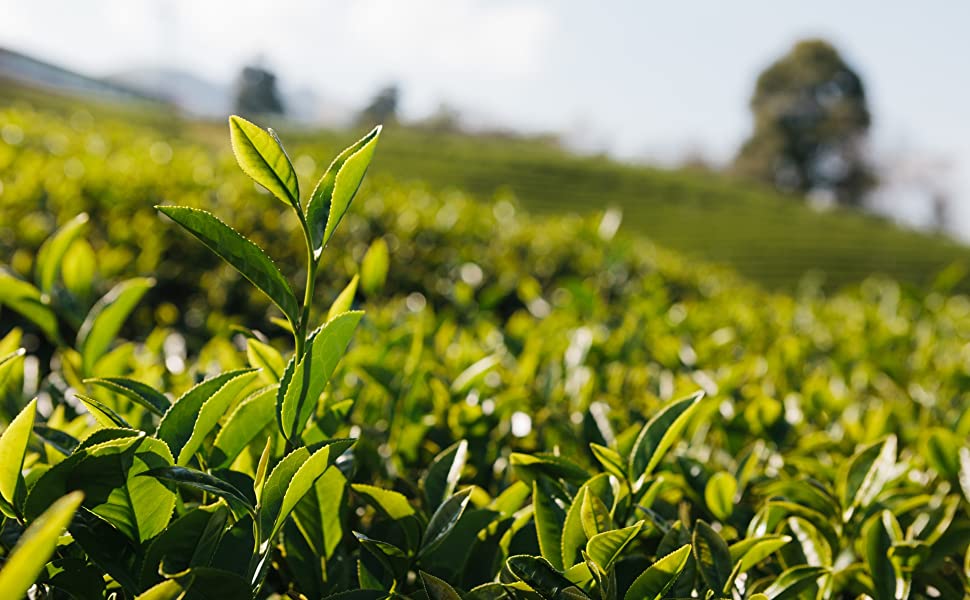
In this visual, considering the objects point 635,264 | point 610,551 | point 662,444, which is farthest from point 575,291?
point 635,264

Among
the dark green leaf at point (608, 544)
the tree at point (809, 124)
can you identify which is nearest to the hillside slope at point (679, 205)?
the tree at point (809, 124)

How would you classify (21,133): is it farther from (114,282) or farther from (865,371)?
(865,371)

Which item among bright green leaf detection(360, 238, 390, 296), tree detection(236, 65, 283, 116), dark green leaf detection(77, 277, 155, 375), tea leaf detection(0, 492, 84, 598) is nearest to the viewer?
tea leaf detection(0, 492, 84, 598)

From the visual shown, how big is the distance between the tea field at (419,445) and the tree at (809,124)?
40.8 m

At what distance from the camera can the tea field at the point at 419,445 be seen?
0.69m

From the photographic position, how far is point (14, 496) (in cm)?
67

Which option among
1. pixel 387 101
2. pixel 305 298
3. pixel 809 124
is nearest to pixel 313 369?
pixel 305 298

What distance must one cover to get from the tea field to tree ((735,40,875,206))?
40.8m

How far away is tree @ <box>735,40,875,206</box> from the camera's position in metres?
39.9

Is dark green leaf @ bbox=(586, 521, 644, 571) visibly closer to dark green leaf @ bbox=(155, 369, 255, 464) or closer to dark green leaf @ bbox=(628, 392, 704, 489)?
dark green leaf @ bbox=(628, 392, 704, 489)

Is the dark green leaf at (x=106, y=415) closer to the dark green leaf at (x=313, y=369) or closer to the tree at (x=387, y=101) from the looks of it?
the dark green leaf at (x=313, y=369)

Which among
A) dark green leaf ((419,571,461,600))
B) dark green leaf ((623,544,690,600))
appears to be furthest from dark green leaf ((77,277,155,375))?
dark green leaf ((623,544,690,600))

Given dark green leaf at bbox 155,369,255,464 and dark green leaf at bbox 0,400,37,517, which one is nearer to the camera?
dark green leaf at bbox 0,400,37,517

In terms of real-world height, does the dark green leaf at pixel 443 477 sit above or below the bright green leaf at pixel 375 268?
below
